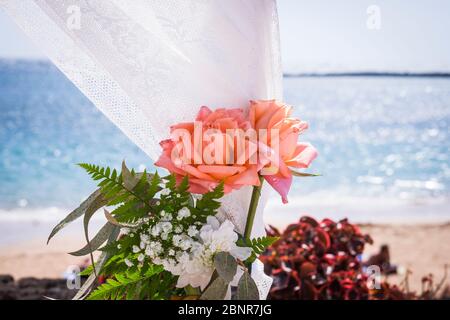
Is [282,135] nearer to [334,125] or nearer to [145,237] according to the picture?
[145,237]

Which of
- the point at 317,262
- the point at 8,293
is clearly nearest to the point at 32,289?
the point at 8,293

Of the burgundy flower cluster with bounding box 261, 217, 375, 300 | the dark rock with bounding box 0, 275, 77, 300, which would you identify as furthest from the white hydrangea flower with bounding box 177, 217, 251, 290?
the dark rock with bounding box 0, 275, 77, 300

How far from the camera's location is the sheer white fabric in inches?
43.9

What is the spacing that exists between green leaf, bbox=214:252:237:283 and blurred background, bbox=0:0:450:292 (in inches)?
192

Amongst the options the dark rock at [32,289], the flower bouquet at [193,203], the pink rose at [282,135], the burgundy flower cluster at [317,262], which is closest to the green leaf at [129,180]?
the flower bouquet at [193,203]

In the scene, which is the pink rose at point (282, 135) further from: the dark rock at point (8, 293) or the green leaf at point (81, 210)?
the dark rock at point (8, 293)

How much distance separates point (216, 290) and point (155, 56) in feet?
1.40

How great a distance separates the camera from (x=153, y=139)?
1133mm

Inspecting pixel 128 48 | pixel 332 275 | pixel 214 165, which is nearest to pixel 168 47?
pixel 128 48

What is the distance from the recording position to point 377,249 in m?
5.57

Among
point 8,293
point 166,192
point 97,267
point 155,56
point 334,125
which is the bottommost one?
point 8,293

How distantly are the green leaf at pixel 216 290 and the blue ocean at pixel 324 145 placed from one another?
20.2 ft

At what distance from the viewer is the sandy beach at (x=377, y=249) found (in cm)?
525

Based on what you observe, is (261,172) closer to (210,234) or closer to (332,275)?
(210,234)
